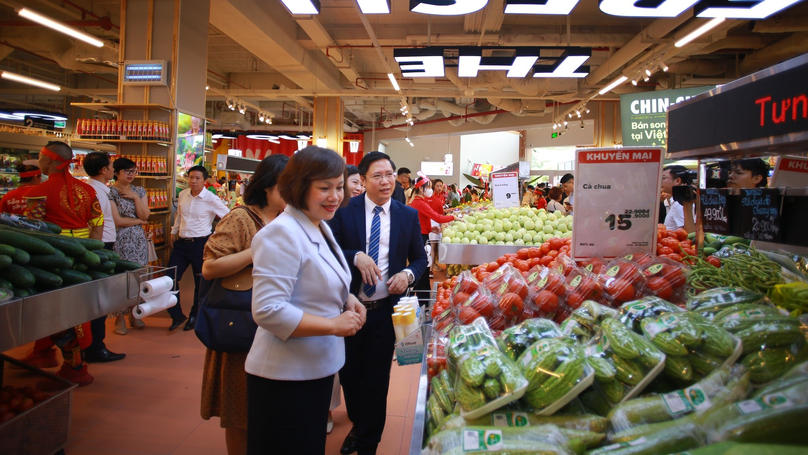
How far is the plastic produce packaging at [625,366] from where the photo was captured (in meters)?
1.02

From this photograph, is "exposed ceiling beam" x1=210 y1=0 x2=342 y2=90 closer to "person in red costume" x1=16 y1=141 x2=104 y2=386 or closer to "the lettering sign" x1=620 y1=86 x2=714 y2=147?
"person in red costume" x1=16 y1=141 x2=104 y2=386

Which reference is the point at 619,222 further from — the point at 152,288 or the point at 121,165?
the point at 121,165

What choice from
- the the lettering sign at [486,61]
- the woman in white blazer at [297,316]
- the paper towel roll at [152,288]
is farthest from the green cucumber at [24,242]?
the the lettering sign at [486,61]

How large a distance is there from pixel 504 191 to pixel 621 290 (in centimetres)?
557

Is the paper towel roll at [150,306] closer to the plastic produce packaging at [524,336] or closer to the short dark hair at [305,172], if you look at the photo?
the short dark hair at [305,172]

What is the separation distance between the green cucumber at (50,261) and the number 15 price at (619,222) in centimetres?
245

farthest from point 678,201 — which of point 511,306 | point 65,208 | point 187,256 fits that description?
point 187,256

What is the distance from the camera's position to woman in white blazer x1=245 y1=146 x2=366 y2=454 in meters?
1.39

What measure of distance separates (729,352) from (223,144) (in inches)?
999

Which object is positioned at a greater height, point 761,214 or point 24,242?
point 761,214

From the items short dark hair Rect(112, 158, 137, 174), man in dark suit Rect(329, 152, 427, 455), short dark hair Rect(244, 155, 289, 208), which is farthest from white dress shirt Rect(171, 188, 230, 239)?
short dark hair Rect(244, 155, 289, 208)

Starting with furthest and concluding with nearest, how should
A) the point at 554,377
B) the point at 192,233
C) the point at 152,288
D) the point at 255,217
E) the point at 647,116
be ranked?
the point at 647,116 → the point at 192,233 → the point at 152,288 → the point at 255,217 → the point at 554,377

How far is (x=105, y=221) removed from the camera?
410 centimetres

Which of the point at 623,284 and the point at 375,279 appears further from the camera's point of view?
the point at 375,279
